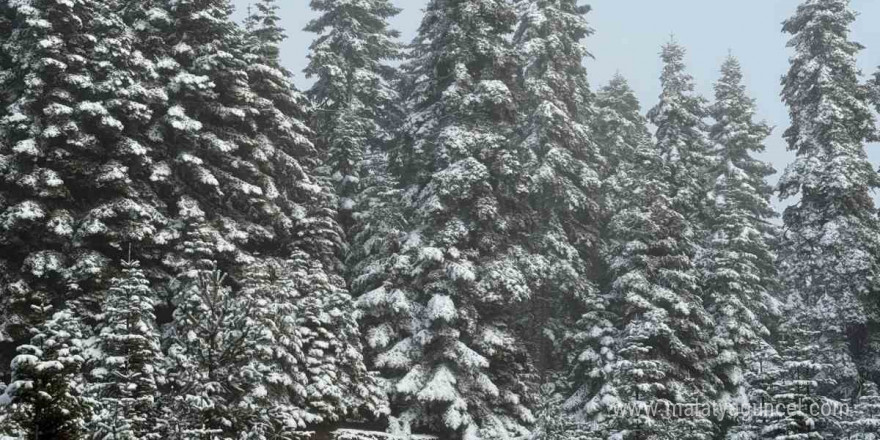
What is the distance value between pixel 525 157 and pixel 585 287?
19.5 feet

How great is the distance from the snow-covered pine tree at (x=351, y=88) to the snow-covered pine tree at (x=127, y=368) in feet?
42.2

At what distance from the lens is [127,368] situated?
14.3m

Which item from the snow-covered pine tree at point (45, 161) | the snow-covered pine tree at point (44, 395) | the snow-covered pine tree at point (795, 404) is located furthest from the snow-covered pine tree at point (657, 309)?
the snow-covered pine tree at point (45, 161)

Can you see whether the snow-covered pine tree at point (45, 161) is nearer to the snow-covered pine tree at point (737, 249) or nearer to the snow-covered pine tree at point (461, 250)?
the snow-covered pine tree at point (461, 250)

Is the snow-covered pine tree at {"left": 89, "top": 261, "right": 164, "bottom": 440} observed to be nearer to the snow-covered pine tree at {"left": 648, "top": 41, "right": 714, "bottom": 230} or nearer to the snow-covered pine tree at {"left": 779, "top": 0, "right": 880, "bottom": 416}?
the snow-covered pine tree at {"left": 648, "top": 41, "right": 714, "bottom": 230}

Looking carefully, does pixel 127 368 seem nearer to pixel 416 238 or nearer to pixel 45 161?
pixel 45 161

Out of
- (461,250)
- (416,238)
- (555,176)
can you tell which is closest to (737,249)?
(555,176)

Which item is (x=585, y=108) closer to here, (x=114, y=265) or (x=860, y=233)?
(x=860, y=233)

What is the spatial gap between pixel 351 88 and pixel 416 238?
1031 cm

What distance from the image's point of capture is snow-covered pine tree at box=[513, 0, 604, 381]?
2895cm

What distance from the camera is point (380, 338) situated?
2472 centimetres

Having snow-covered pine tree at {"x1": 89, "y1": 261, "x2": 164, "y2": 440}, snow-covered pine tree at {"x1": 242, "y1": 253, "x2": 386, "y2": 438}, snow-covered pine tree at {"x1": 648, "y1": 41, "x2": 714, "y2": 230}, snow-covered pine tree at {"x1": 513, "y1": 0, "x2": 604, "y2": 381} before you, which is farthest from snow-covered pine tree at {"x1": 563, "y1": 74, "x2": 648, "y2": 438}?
snow-covered pine tree at {"x1": 89, "y1": 261, "x2": 164, "y2": 440}

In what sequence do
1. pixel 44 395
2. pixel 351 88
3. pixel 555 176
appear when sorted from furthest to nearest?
pixel 351 88
pixel 555 176
pixel 44 395

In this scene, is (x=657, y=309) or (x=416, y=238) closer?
(x=657, y=309)
